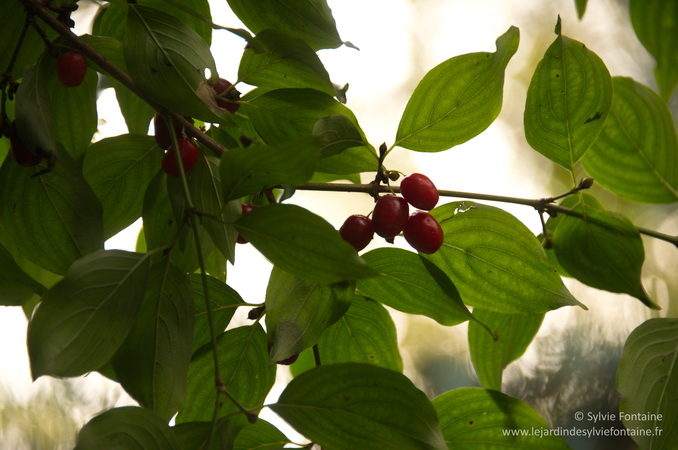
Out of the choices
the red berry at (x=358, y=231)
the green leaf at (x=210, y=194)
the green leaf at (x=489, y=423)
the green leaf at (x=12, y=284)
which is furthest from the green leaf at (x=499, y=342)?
the green leaf at (x=12, y=284)

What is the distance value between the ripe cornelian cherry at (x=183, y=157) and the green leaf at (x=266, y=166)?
8 centimetres

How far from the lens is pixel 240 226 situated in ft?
1.25

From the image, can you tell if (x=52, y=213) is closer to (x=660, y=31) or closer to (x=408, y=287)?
(x=408, y=287)

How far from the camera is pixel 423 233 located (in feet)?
1.59

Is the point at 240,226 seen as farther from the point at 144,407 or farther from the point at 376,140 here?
the point at 376,140

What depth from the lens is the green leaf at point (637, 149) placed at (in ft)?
1.90

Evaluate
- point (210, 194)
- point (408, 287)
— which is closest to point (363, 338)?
point (408, 287)

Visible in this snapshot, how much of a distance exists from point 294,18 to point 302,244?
240 millimetres

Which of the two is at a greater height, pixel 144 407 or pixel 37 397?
pixel 37 397

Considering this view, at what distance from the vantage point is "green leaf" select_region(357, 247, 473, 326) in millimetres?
499

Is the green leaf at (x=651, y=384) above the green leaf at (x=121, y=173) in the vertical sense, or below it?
below

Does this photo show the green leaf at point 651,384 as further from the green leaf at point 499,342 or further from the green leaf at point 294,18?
the green leaf at point 294,18

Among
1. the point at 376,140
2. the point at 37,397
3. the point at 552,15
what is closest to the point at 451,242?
the point at 37,397

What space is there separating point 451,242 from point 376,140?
1874mm
